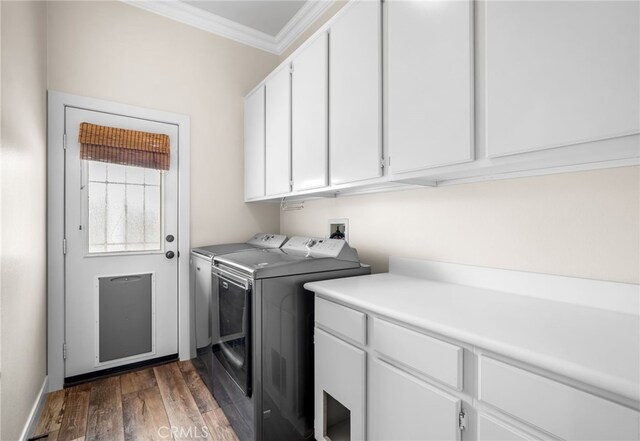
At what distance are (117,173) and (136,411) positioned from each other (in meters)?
1.68

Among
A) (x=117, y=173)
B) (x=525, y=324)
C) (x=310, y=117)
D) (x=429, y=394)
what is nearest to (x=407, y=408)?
(x=429, y=394)

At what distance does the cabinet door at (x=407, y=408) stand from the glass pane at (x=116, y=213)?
2.18 meters

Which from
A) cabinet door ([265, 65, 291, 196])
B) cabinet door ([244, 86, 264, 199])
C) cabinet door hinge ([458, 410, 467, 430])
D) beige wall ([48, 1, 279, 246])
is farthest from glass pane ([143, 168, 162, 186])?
cabinet door hinge ([458, 410, 467, 430])

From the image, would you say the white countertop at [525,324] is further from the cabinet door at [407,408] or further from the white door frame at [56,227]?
the white door frame at [56,227]

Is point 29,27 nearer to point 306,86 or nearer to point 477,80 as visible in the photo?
point 306,86

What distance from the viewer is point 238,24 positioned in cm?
288

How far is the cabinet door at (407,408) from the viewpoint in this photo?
3.29 feet

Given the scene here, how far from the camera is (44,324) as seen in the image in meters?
2.14

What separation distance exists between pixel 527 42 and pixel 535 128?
A: 0.92 feet

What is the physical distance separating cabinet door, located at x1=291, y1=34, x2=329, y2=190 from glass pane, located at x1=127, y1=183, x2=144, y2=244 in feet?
4.25

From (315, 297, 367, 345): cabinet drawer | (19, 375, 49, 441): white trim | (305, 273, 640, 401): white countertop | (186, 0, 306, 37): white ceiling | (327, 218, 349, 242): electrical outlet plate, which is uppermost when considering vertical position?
(186, 0, 306, 37): white ceiling

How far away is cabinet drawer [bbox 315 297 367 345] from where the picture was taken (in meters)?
1.32

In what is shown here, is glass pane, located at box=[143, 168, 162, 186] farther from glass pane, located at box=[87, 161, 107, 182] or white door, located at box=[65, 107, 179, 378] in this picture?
glass pane, located at box=[87, 161, 107, 182]

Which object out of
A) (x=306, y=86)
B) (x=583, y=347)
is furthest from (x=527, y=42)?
(x=306, y=86)
